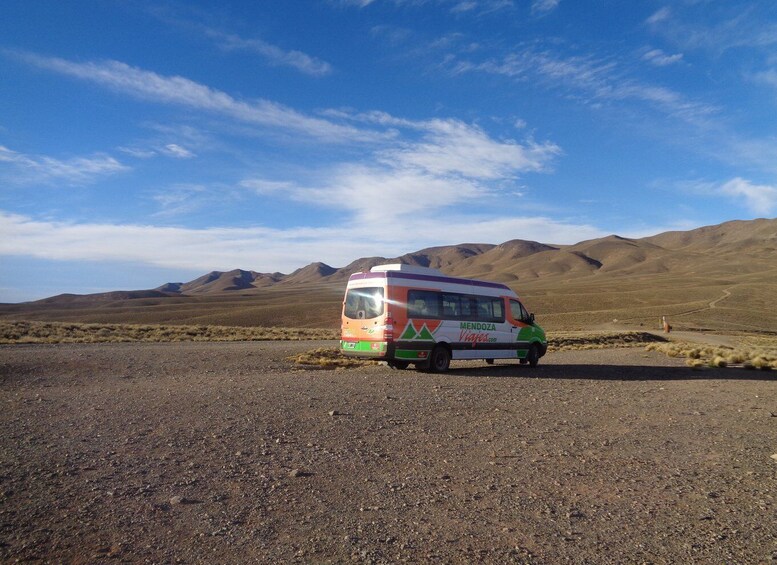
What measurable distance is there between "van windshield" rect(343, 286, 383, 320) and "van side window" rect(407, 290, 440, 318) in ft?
2.51

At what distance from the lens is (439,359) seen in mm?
15688

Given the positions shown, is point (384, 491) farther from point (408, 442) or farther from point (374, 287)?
point (374, 287)

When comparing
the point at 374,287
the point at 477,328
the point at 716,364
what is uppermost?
the point at 374,287

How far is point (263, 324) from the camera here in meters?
60.3

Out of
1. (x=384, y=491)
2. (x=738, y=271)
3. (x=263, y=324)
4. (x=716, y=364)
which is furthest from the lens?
(x=738, y=271)

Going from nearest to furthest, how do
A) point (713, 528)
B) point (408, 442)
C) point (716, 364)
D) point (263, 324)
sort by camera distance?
point (713, 528)
point (408, 442)
point (716, 364)
point (263, 324)

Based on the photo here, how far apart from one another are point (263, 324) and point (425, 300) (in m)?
47.1

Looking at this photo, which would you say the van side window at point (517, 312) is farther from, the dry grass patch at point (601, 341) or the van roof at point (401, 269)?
the dry grass patch at point (601, 341)

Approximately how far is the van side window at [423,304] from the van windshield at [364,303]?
764 millimetres

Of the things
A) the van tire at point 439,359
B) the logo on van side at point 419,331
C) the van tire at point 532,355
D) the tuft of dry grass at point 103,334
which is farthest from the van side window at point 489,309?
the tuft of dry grass at point 103,334

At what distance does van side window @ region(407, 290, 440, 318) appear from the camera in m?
15.0

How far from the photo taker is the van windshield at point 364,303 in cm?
1488

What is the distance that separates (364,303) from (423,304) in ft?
5.00

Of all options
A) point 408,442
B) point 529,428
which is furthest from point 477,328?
point 408,442
